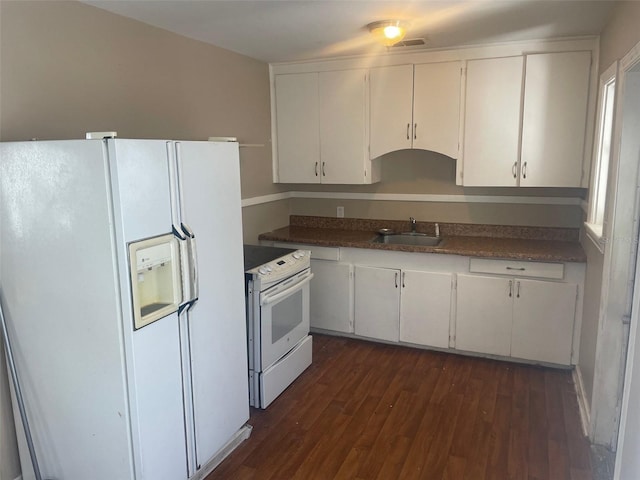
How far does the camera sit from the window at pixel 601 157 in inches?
110

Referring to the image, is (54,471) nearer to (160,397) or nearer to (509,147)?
(160,397)

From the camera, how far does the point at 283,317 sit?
122 inches

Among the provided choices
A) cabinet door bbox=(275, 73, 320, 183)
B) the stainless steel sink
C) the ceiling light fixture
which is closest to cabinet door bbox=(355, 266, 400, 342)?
the stainless steel sink

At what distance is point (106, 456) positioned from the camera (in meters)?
1.98

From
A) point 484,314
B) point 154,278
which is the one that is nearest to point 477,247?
point 484,314

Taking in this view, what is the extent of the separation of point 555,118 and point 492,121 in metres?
0.42

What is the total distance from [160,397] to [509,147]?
2.86m

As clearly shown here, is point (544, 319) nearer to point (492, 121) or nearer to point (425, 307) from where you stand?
point (425, 307)

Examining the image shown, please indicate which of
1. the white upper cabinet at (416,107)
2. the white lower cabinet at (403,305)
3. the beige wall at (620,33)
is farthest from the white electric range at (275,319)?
the beige wall at (620,33)

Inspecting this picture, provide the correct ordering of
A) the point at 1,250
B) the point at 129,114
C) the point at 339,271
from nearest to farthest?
1. the point at 1,250
2. the point at 129,114
3. the point at 339,271

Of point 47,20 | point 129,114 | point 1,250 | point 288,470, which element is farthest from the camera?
point 129,114

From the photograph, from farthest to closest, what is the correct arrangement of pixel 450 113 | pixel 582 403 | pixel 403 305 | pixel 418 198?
1. pixel 418 198
2. pixel 403 305
3. pixel 450 113
4. pixel 582 403

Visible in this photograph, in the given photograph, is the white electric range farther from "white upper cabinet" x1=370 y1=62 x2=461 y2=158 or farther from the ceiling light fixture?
the ceiling light fixture

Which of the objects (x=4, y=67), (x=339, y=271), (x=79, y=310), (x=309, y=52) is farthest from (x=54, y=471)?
(x=309, y=52)
